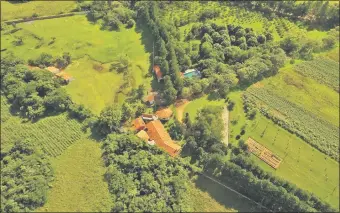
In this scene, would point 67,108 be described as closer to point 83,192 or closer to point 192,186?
point 83,192

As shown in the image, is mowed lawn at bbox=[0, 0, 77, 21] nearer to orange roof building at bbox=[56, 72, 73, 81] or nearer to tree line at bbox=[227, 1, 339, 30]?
orange roof building at bbox=[56, 72, 73, 81]

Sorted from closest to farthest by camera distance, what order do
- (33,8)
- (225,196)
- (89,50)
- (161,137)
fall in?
(225,196) < (161,137) < (89,50) < (33,8)

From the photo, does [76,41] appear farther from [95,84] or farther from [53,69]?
[95,84]

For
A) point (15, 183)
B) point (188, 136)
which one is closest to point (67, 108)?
point (15, 183)

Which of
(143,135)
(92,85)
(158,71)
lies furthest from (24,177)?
(158,71)

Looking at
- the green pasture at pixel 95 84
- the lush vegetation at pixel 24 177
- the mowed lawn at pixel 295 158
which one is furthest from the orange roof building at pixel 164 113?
the lush vegetation at pixel 24 177

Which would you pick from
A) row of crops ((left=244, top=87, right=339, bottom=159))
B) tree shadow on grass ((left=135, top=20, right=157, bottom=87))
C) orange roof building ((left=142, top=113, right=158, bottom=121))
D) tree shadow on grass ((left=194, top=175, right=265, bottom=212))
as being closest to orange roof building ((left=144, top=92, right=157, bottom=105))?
orange roof building ((left=142, top=113, right=158, bottom=121))

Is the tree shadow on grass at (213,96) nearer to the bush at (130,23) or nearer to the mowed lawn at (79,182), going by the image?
the mowed lawn at (79,182)
